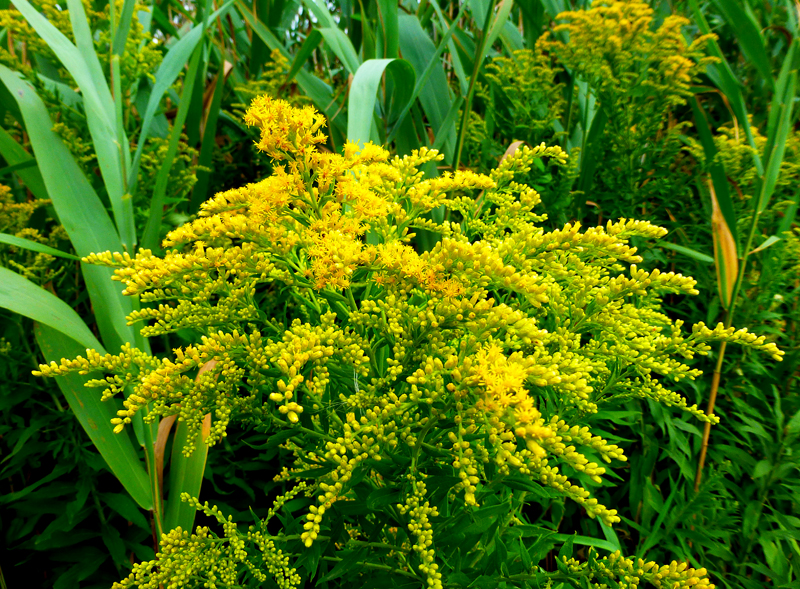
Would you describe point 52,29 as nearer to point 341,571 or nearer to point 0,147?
point 0,147

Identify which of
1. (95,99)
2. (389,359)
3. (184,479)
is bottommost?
(184,479)

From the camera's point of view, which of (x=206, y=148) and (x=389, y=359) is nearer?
(x=389, y=359)

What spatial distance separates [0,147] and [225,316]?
1.16 metres

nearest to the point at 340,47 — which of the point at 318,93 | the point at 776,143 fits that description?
the point at 318,93

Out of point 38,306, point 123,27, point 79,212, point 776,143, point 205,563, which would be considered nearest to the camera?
point 205,563

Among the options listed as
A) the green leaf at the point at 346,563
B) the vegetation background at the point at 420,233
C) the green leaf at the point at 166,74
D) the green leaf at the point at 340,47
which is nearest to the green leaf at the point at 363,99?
the vegetation background at the point at 420,233

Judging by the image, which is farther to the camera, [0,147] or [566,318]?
[0,147]

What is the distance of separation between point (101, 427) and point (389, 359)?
0.84m

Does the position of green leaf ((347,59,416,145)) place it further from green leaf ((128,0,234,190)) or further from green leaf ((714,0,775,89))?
green leaf ((714,0,775,89))

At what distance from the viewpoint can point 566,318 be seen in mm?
1073

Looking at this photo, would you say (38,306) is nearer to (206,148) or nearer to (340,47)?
(206,148)

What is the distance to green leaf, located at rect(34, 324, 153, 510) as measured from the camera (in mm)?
1270

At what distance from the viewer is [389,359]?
93 centimetres

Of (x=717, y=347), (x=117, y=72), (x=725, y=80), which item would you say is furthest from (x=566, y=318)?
(x=117, y=72)
